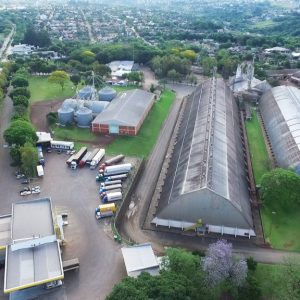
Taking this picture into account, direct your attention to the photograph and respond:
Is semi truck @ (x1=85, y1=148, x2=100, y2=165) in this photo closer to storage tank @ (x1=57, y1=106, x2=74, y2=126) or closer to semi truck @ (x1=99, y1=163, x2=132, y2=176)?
semi truck @ (x1=99, y1=163, x2=132, y2=176)

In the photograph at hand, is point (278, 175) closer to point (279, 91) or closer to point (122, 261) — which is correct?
point (122, 261)

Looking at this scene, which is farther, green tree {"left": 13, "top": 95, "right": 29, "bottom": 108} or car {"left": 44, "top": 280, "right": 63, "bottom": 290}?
green tree {"left": 13, "top": 95, "right": 29, "bottom": 108}

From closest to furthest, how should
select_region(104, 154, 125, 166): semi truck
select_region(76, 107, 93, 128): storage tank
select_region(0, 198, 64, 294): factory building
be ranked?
1. select_region(0, 198, 64, 294): factory building
2. select_region(104, 154, 125, 166): semi truck
3. select_region(76, 107, 93, 128): storage tank

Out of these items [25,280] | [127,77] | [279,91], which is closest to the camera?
[25,280]

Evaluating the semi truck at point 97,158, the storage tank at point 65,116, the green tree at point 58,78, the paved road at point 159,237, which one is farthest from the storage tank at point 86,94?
the paved road at point 159,237

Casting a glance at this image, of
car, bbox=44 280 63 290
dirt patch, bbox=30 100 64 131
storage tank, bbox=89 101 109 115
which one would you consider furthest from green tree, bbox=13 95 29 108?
car, bbox=44 280 63 290

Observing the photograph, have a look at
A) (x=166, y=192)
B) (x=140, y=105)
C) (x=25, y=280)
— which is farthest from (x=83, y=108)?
(x=25, y=280)

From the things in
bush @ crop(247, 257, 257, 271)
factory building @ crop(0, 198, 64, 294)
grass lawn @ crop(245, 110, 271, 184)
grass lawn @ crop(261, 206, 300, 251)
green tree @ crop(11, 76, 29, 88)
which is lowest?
grass lawn @ crop(245, 110, 271, 184)
